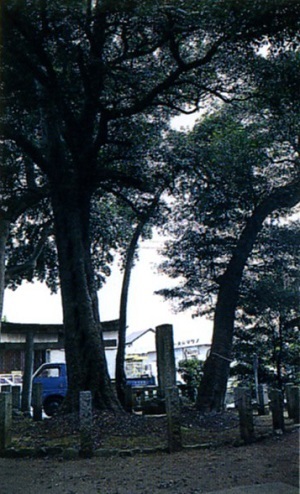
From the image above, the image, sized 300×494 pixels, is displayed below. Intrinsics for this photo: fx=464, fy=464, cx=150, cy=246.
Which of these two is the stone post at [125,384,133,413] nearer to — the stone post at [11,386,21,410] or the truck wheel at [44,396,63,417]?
the stone post at [11,386,21,410]

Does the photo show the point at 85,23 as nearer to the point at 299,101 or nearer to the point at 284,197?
the point at 299,101

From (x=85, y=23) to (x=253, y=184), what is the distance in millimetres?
5727

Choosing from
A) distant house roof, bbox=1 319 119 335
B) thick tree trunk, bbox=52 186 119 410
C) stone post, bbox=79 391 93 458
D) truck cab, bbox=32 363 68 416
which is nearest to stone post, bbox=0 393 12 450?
stone post, bbox=79 391 93 458

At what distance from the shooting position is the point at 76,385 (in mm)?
9203

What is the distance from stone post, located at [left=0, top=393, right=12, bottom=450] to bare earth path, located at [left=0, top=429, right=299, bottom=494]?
361 mm

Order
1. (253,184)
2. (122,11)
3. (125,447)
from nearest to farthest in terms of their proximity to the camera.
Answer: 1. (125,447)
2. (122,11)
3. (253,184)

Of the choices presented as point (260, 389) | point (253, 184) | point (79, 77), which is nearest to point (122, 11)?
point (79, 77)

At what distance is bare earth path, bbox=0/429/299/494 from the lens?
484cm

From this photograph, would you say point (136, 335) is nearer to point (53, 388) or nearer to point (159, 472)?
point (53, 388)

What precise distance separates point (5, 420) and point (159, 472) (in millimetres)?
2743

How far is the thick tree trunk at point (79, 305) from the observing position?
9156 mm

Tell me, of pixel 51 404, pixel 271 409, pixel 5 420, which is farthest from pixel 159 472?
pixel 51 404

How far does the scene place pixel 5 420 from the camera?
22.8ft

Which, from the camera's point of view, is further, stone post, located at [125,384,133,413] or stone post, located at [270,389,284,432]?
stone post, located at [125,384,133,413]
